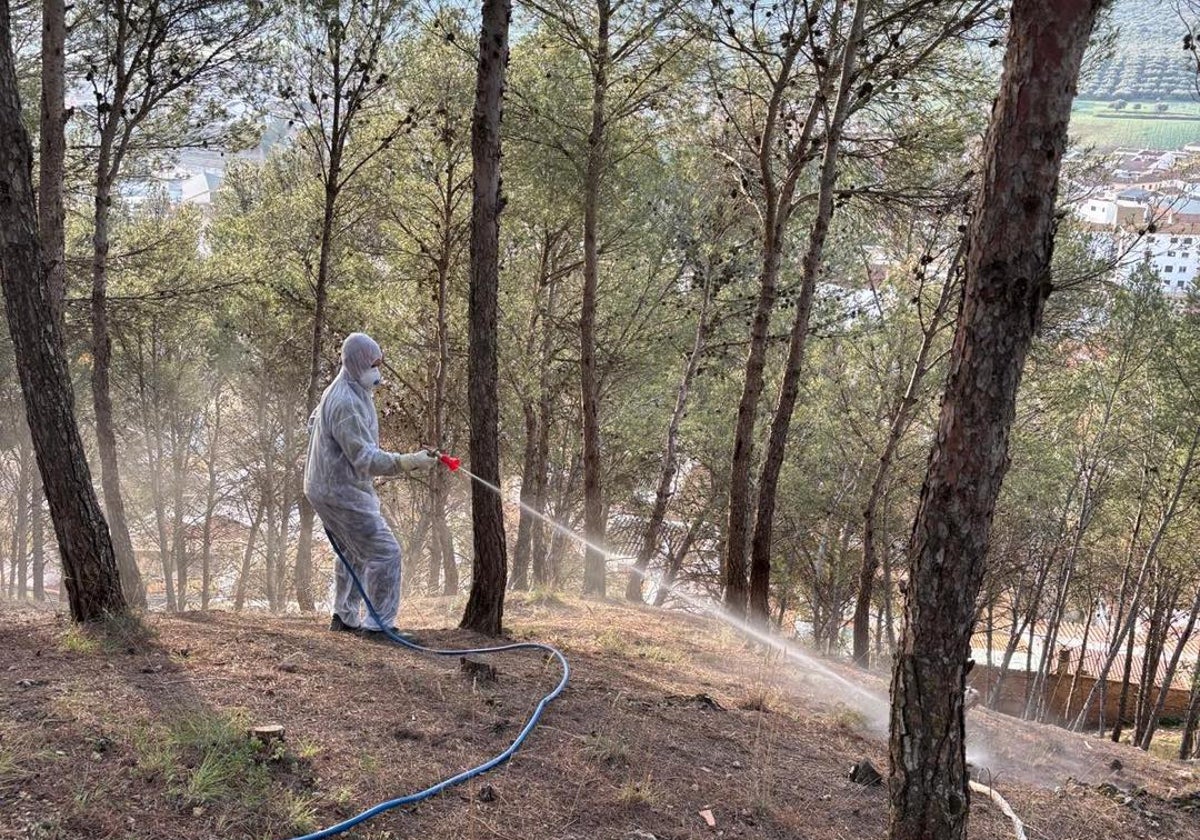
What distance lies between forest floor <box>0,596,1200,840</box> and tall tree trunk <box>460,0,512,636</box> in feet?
1.47

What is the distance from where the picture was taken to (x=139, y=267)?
1014 centimetres

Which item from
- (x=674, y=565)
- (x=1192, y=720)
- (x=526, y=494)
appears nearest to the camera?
(x=526, y=494)

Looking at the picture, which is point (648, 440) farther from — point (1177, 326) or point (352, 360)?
point (352, 360)

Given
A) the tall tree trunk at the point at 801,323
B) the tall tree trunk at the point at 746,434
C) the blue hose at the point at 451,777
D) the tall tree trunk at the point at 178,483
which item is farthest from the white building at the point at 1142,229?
the tall tree trunk at the point at 178,483

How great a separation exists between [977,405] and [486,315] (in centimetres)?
342

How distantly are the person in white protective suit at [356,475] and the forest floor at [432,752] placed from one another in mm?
345

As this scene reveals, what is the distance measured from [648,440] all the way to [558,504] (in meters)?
2.61

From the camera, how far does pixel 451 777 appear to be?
306cm

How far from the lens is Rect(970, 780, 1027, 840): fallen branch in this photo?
3.40 meters

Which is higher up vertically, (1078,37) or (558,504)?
(1078,37)

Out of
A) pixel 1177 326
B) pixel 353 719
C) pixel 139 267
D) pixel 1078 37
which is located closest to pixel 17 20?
pixel 139 267

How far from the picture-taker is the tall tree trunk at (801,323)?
20.1ft

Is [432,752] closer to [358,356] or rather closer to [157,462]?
[358,356]

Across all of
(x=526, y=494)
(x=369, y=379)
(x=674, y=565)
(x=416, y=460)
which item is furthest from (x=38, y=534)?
(x=416, y=460)
